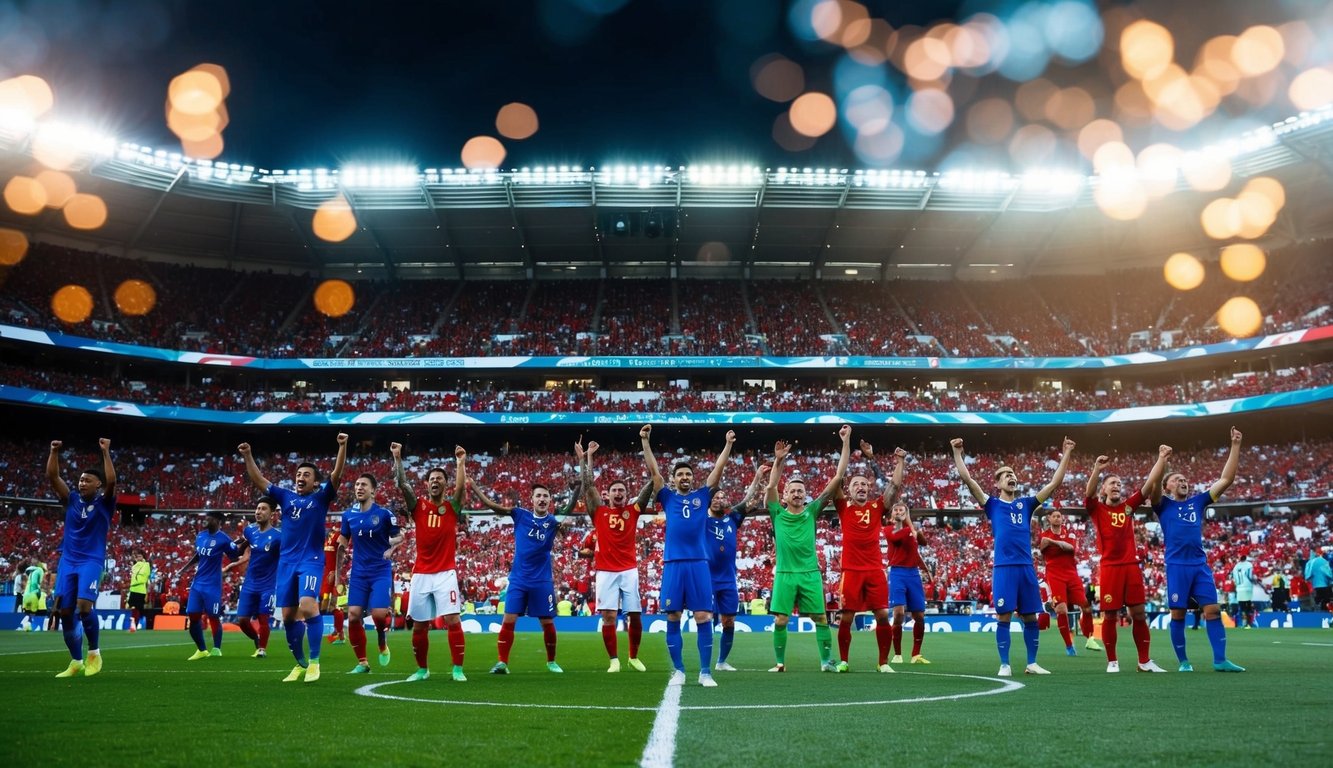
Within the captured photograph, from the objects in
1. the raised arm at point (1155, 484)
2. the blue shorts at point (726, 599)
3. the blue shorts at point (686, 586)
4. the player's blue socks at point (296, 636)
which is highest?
the raised arm at point (1155, 484)

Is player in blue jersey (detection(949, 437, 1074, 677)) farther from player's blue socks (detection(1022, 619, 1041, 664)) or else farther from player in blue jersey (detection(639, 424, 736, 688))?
player in blue jersey (detection(639, 424, 736, 688))

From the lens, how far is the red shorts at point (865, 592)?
13102mm

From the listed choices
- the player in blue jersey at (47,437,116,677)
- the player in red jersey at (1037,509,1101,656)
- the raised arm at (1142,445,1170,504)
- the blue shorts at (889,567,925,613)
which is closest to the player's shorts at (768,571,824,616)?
the blue shorts at (889,567,925,613)

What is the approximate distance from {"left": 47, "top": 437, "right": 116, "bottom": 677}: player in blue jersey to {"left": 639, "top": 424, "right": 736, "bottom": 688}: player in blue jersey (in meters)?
6.31

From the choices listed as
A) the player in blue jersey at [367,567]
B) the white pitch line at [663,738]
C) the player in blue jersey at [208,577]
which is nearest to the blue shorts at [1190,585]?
the white pitch line at [663,738]

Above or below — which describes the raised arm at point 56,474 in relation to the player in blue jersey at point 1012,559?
above

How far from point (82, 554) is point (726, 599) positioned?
7589mm

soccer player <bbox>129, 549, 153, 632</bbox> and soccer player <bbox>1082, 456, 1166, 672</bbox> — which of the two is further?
soccer player <bbox>129, 549, 153, 632</bbox>

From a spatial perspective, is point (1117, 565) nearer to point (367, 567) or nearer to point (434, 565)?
point (434, 565)

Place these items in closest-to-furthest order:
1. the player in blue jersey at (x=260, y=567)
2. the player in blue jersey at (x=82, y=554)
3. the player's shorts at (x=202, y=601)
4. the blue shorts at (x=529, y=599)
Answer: the player in blue jersey at (x=82, y=554)
the blue shorts at (x=529, y=599)
the player in blue jersey at (x=260, y=567)
the player's shorts at (x=202, y=601)

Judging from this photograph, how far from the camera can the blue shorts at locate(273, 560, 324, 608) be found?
447 inches

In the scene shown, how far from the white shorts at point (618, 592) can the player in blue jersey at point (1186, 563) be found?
643cm

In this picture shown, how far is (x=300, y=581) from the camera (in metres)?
11.4

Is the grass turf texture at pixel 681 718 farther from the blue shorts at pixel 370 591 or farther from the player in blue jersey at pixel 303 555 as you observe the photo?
the blue shorts at pixel 370 591
